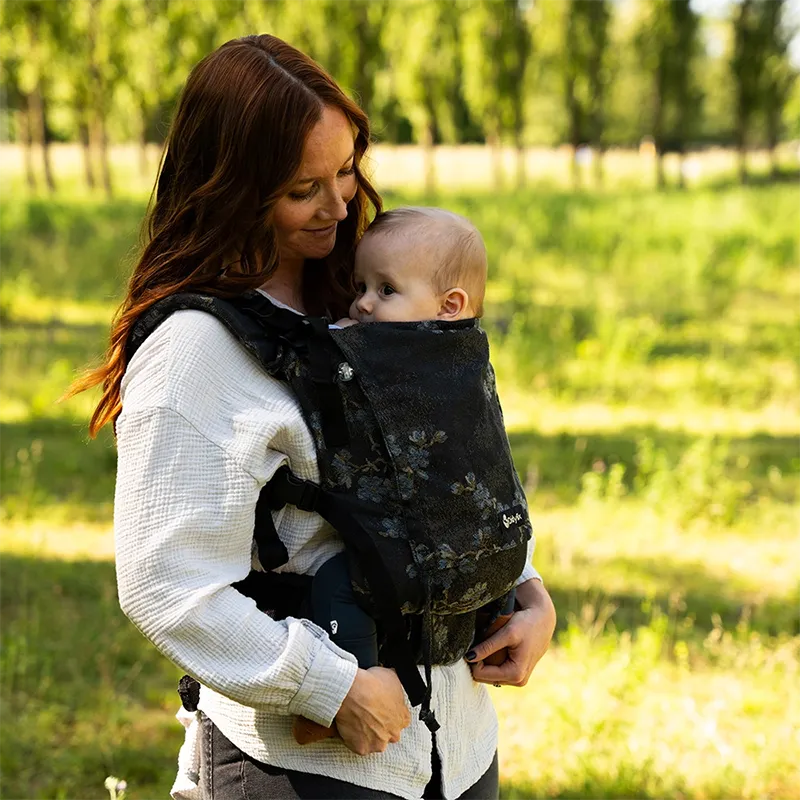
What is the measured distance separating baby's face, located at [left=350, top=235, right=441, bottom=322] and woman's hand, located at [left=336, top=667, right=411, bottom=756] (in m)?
0.59

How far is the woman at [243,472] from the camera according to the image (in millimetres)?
1470

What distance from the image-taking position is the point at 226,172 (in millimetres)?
1612

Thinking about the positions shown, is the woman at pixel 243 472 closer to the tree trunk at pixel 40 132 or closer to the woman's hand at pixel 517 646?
the woman's hand at pixel 517 646

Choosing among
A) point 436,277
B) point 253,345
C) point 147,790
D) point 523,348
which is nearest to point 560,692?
point 147,790

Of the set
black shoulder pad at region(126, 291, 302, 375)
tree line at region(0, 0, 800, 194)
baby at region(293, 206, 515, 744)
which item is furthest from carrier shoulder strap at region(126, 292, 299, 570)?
tree line at region(0, 0, 800, 194)

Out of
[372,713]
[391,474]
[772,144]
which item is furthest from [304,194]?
[772,144]

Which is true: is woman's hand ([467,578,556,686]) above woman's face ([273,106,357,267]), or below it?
below

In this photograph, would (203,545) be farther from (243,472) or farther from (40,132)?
(40,132)

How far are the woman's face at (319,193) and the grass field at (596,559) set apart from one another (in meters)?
0.45

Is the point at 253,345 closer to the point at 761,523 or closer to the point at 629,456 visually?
the point at 761,523

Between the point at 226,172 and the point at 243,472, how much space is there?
17.8 inches

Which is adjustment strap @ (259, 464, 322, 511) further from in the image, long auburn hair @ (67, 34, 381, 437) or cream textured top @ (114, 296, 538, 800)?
long auburn hair @ (67, 34, 381, 437)

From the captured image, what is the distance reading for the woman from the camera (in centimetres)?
147

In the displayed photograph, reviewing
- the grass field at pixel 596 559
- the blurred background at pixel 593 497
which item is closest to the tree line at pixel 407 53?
the blurred background at pixel 593 497
